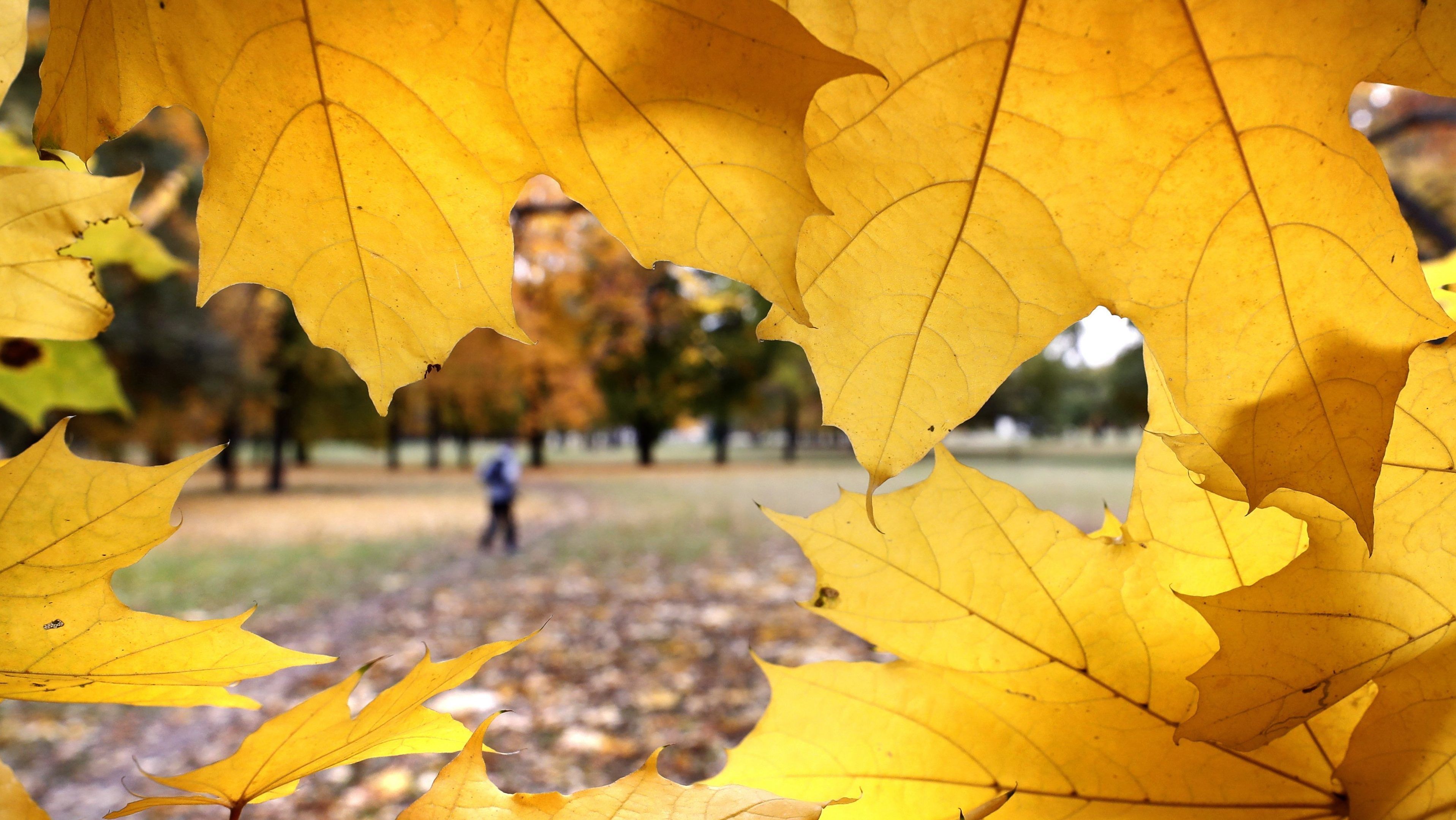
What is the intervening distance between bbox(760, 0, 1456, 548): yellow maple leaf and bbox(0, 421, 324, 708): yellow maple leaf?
0.25m

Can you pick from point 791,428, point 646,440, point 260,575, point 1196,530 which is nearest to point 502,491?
point 260,575

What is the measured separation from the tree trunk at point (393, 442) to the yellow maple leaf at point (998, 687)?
1426cm

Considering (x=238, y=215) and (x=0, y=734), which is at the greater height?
(x=238, y=215)

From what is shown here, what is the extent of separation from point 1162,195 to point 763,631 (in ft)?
12.8

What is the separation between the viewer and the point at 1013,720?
1.11 feet

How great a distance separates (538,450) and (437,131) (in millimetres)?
16254

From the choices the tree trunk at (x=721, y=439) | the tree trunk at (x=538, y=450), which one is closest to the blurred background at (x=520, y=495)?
the tree trunk at (x=538, y=450)

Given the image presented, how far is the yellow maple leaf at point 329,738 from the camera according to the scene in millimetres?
293

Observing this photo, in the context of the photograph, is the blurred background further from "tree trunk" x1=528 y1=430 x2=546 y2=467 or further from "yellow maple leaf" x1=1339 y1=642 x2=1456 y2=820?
"tree trunk" x1=528 y1=430 x2=546 y2=467

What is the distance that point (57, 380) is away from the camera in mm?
735

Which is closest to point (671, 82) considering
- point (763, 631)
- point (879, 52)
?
point (879, 52)

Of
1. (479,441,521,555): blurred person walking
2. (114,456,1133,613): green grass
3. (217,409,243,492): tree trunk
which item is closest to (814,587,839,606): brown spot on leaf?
(114,456,1133,613): green grass

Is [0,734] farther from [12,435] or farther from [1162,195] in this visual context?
[12,435]

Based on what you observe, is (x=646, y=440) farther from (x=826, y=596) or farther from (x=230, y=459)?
(x=826, y=596)
